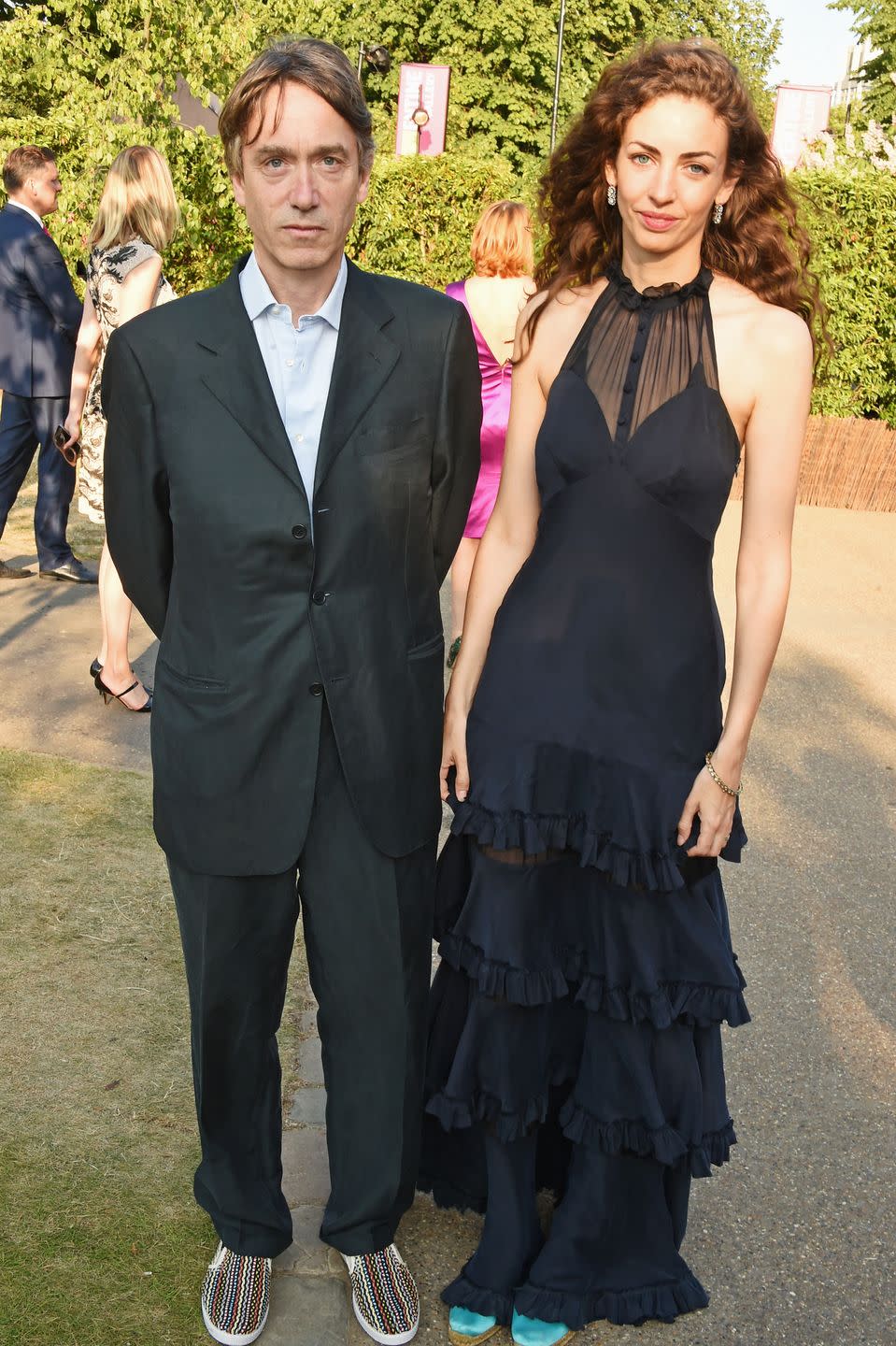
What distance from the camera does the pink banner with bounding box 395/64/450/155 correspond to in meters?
25.0

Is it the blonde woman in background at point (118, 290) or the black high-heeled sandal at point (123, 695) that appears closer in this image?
the blonde woman in background at point (118, 290)

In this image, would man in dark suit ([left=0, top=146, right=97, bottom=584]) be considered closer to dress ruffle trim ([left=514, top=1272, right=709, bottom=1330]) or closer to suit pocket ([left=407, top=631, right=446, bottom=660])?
suit pocket ([left=407, top=631, right=446, bottom=660])

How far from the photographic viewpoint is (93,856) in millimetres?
4723

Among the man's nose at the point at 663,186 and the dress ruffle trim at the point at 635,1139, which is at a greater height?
the man's nose at the point at 663,186

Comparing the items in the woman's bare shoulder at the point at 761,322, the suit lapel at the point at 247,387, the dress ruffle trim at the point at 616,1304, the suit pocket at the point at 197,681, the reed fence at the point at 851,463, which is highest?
the woman's bare shoulder at the point at 761,322

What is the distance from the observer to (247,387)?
2.30 m

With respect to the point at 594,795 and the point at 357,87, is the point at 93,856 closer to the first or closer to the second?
the point at 594,795

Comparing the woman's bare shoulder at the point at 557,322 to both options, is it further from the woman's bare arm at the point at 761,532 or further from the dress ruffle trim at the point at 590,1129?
the dress ruffle trim at the point at 590,1129

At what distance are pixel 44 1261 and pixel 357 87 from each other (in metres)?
2.37

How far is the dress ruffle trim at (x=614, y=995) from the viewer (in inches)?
105

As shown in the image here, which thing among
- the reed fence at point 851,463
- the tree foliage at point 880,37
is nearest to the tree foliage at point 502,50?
the tree foliage at point 880,37

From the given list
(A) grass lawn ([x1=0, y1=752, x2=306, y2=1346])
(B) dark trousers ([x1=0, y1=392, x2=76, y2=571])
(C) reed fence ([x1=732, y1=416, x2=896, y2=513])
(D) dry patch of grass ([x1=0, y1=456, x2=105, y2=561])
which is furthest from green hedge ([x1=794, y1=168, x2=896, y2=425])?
(A) grass lawn ([x1=0, y1=752, x2=306, y2=1346])

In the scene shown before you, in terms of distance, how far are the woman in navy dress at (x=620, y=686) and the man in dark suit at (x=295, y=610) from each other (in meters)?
0.14

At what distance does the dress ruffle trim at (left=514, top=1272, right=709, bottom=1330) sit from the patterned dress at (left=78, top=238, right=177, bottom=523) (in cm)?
385
